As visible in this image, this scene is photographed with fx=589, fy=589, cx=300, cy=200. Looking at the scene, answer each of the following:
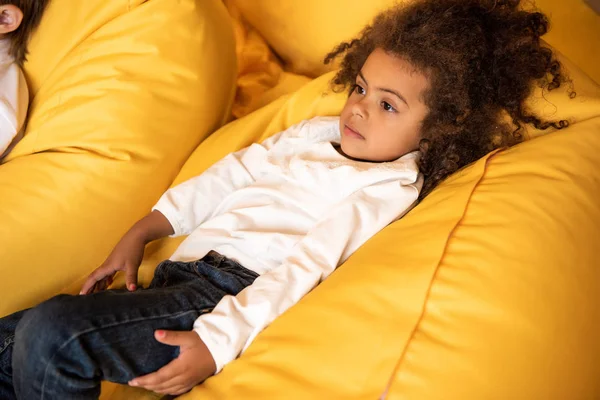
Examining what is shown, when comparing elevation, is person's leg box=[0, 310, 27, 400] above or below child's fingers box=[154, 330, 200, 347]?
below

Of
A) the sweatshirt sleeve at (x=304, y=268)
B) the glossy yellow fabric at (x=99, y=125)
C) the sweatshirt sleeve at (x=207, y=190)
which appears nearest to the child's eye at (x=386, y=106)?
the sweatshirt sleeve at (x=304, y=268)

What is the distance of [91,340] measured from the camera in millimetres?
913

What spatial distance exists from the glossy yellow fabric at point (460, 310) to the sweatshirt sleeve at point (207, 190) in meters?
0.33

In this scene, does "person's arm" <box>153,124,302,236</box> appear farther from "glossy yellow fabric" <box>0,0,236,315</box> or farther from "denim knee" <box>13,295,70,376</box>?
"denim knee" <box>13,295,70,376</box>

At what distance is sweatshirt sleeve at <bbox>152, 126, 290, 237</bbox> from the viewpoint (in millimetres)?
1192

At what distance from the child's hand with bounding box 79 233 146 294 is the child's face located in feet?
1.48

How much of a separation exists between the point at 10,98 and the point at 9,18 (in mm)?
194

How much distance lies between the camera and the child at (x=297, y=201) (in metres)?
0.93

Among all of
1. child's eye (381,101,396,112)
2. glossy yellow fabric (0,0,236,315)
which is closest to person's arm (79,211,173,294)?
glossy yellow fabric (0,0,236,315)

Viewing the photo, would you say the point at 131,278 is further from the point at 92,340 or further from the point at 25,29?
the point at 25,29

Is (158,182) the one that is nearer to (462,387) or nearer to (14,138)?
(14,138)

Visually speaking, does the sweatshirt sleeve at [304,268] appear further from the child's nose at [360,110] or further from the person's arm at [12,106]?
the person's arm at [12,106]

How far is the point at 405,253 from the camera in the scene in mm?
951

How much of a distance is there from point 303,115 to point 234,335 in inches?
25.1
